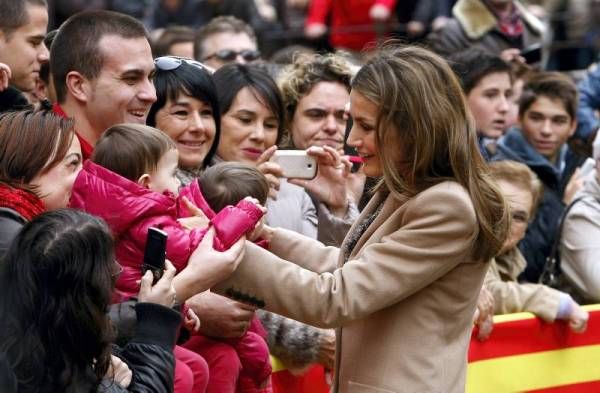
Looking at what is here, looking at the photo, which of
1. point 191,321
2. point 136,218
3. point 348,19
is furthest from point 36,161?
point 348,19

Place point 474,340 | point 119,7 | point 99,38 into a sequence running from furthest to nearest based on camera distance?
point 119,7 < point 474,340 < point 99,38

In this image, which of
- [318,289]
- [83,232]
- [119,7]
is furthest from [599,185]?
[119,7]

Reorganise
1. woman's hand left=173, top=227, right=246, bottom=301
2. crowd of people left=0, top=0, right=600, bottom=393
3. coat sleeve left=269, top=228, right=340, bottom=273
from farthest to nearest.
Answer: coat sleeve left=269, top=228, right=340, bottom=273 → woman's hand left=173, top=227, right=246, bottom=301 → crowd of people left=0, top=0, right=600, bottom=393

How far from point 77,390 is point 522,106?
5729mm

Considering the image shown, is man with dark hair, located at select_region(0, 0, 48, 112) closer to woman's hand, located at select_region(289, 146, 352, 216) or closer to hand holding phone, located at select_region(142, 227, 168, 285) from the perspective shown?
woman's hand, located at select_region(289, 146, 352, 216)

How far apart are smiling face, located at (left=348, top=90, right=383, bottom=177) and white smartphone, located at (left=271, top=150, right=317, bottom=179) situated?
117cm

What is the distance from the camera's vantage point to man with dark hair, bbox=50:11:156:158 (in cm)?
550

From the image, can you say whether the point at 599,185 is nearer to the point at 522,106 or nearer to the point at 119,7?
the point at 522,106

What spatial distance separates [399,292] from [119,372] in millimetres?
964

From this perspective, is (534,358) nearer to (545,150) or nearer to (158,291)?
(545,150)

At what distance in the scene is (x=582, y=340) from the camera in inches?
272

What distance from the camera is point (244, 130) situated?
6.32 metres

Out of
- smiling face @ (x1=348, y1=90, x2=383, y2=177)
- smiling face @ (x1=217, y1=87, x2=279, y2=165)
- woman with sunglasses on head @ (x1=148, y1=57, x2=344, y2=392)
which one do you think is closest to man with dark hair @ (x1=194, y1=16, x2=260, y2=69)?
smiling face @ (x1=217, y1=87, x2=279, y2=165)

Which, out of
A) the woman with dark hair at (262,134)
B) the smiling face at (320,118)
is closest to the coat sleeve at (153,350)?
the woman with dark hair at (262,134)
